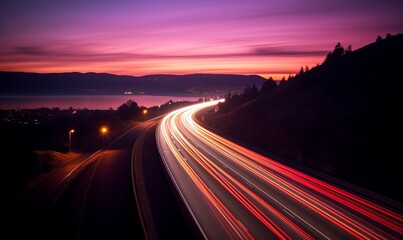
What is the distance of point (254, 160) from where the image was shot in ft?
126

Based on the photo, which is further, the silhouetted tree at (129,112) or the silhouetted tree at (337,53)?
the silhouetted tree at (129,112)

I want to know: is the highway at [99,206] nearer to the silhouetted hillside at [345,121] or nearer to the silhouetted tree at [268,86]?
the silhouetted hillside at [345,121]

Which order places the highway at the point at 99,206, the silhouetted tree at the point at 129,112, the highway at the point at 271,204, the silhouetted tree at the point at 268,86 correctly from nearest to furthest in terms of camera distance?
the highway at the point at 271,204, the highway at the point at 99,206, the silhouetted tree at the point at 268,86, the silhouetted tree at the point at 129,112

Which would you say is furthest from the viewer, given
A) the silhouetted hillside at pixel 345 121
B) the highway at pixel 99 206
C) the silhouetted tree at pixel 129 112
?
the silhouetted tree at pixel 129 112

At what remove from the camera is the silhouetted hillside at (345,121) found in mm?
32562

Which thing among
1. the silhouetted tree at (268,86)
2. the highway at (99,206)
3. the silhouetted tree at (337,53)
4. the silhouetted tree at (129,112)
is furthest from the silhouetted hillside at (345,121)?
the silhouetted tree at (129,112)

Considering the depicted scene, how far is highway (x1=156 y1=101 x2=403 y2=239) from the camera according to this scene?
18859 millimetres

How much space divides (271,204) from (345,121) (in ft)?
84.0

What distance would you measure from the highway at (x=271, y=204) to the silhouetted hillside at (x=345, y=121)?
4970mm

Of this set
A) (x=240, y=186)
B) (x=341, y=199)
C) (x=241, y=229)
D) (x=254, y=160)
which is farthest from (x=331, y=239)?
(x=254, y=160)

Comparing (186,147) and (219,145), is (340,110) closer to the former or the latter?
(219,145)

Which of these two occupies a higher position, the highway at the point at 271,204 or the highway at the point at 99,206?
the highway at the point at 271,204

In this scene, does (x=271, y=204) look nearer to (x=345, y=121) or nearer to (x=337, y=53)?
(x=345, y=121)

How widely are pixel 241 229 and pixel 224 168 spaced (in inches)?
623
